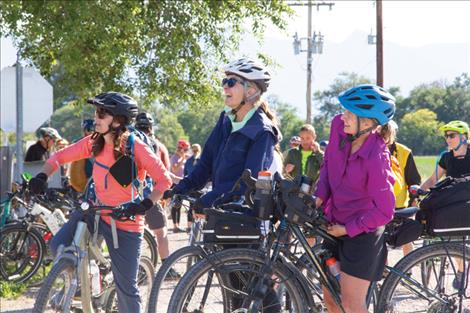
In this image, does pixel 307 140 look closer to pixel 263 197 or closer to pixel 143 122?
pixel 143 122

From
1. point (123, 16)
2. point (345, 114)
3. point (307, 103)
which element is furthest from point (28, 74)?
point (307, 103)

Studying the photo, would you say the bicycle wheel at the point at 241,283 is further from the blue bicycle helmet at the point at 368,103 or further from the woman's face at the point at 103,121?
the woman's face at the point at 103,121

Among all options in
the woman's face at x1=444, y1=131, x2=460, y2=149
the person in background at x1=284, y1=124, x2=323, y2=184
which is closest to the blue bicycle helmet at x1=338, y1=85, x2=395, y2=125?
the woman's face at x1=444, y1=131, x2=460, y2=149

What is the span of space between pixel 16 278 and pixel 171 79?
6.45m

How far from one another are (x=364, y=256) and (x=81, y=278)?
1.94 meters

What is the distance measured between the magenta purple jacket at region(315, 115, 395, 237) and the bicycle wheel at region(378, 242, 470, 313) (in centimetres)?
63

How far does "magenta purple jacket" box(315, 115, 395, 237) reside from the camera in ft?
14.6

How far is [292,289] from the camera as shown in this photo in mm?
4496

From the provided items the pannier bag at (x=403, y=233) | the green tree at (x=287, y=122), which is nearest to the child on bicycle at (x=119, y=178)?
the pannier bag at (x=403, y=233)

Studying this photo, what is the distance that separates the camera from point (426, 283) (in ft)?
16.7

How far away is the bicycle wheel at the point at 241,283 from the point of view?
14.4ft

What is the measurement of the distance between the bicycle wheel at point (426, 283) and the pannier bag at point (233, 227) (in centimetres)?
98

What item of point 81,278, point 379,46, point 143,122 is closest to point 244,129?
point 81,278

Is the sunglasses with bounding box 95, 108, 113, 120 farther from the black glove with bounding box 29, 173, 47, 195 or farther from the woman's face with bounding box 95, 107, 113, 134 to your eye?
the black glove with bounding box 29, 173, 47, 195
